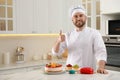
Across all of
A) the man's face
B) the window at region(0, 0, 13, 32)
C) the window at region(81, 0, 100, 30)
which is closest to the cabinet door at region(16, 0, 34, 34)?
the window at region(0, 0, 13, 32)

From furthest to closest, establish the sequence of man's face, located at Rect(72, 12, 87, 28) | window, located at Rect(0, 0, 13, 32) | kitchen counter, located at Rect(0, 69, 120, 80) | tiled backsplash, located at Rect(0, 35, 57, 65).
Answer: tiled backsplash, located at Rect(0, 35, 57, 65) < window, located at Rect(0, 0, 13, 32) < man's face, located at Rect(72, 12, 87, 28) < kitchen counter, located at Rect(0, 69, 120, 80)

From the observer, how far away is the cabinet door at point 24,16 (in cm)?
397

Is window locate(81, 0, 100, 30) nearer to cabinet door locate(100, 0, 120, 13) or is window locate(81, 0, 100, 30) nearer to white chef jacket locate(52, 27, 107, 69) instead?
cabinet door locate(100, 0, 120, 13)

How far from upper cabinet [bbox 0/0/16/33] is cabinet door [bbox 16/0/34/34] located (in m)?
0.09

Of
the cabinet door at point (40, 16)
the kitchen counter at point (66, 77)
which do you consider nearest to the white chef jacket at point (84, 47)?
the kitchen counter at point (66, 77)

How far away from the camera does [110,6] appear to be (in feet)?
13.0

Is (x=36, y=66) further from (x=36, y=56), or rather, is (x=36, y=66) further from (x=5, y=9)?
(x=5, y=9)

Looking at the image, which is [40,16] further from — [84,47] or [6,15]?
[84,47]

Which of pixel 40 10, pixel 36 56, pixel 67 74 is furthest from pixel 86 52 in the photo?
pixel 36 56

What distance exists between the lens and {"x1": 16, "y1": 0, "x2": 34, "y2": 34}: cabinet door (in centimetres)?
397

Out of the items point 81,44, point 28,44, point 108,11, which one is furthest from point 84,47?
point 28,44

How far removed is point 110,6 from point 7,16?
172 cm

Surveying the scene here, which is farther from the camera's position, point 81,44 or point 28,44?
point 28,44

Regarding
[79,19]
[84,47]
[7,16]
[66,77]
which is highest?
[7,16]
